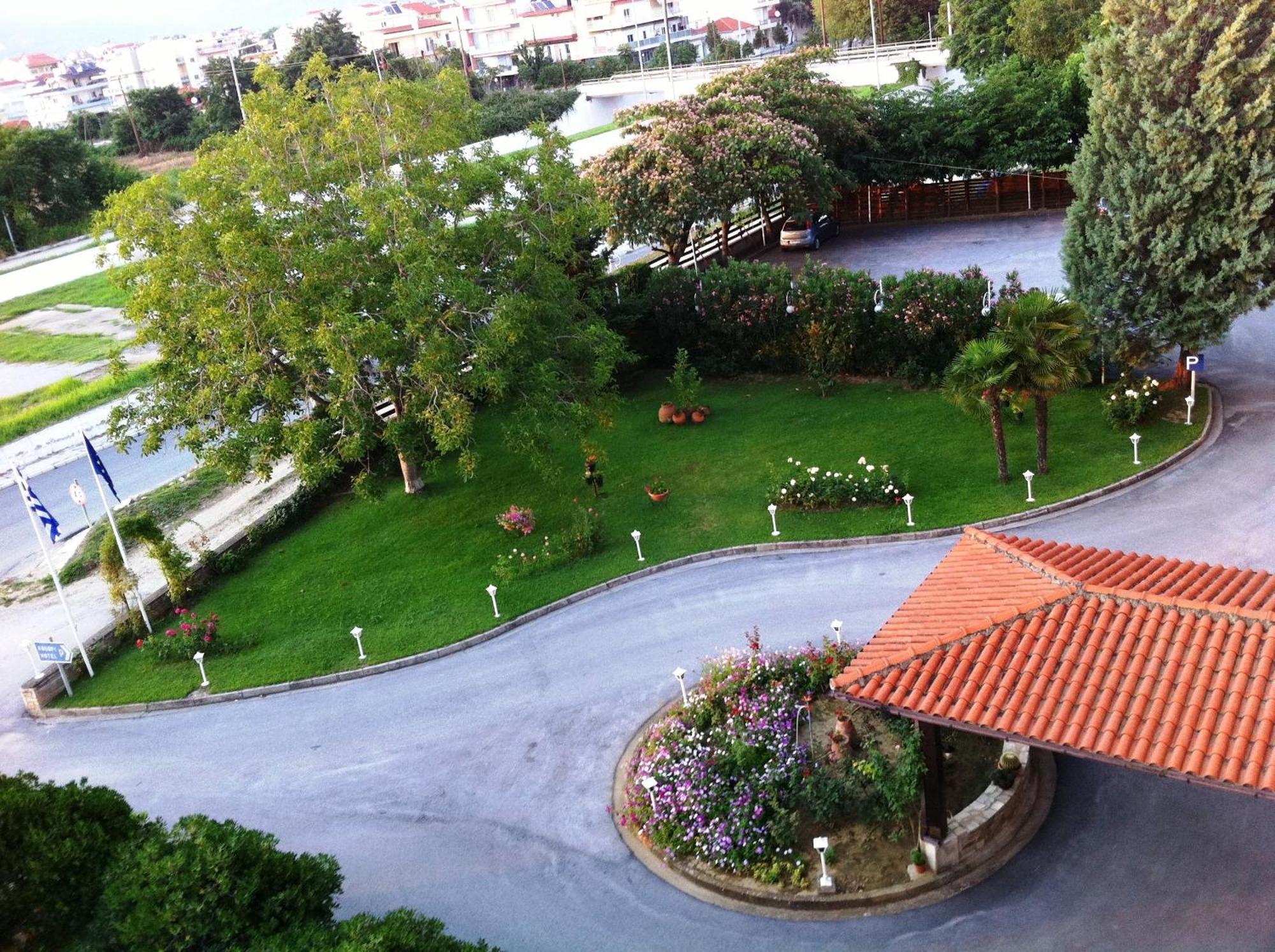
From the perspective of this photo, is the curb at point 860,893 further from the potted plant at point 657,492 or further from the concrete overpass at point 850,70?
the concrete overpass at point 850,70

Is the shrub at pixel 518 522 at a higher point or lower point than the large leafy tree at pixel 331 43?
lower

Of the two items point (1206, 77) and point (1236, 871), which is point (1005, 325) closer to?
point (1206, 77)

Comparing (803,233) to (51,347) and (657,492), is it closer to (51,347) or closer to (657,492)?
(657,492)

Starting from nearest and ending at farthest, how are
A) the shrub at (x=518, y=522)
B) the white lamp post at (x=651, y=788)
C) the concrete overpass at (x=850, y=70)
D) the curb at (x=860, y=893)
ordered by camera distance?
1. the curb at (x=860, y=893)
2. the white lamp post at (x=651, y=788)
3. the shrub at (x=518, y=522)
4. the concrete overpass at (x=850, y=70)

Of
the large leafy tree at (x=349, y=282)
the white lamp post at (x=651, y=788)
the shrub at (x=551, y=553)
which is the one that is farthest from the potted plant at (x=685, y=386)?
the white lamp post at (x=651, y=788)

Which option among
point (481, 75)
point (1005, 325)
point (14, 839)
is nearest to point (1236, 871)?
point (1005, 325)

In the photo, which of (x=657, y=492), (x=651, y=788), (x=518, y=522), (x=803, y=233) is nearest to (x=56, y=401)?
(x=518, y=522)

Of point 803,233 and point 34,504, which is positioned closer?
point 34,504
